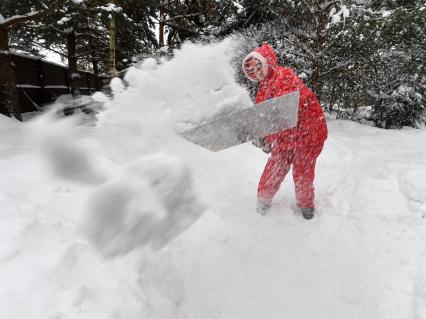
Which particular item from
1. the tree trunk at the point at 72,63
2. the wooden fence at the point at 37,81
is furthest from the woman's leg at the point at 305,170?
the tree trunk at the point at 72,63

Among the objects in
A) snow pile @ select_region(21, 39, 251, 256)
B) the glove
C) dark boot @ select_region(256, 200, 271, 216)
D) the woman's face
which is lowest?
dark boot @ select_region(256, 200, 271, 216)

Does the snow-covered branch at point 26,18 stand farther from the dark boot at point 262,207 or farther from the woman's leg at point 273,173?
the dark boot at point 262,207

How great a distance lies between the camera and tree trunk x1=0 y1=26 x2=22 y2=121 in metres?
6.29

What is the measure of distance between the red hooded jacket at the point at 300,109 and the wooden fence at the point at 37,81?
7692 mm

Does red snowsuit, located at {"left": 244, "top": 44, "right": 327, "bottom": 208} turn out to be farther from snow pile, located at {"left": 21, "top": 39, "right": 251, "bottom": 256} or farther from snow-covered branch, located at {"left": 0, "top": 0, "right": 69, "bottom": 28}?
snow-covered branch, located at {"left": 0, "top": 0, "right": 69, "bottom": 28}

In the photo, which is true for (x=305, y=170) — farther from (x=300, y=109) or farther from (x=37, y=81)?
(x=37, y=81)

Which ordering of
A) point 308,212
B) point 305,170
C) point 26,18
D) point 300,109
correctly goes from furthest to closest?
point 26,18 → point 308,212 → point 305,170 → point 300,109

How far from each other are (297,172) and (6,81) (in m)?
6.41

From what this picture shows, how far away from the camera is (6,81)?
6.38m

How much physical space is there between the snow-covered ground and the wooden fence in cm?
686

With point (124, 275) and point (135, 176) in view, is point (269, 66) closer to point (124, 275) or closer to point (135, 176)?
point (135, 176)

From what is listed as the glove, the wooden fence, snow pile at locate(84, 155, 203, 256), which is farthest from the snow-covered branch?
snow pile at locate(84, 155, 203, 256)

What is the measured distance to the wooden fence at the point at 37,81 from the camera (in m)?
9.53

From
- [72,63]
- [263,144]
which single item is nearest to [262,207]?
[263,144]
